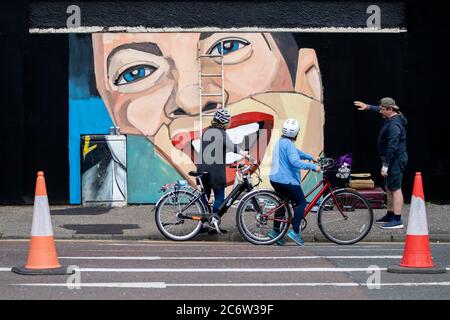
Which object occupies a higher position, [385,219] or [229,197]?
[229,197]

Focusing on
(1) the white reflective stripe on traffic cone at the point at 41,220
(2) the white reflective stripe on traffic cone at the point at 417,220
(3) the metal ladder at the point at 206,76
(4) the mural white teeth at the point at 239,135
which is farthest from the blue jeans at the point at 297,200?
(3) the metal ladder at the point at 206,76

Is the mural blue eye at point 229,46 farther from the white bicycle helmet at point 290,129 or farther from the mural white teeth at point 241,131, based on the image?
the white bicycle helmet at point 290,129

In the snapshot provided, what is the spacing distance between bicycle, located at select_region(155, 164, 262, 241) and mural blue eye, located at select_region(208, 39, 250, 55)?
4.12m

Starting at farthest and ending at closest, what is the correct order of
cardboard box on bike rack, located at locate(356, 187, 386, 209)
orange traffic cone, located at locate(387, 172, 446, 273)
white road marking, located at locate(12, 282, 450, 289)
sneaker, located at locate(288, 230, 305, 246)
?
cardboard box on bike rack, located at locate(356, 187, 386, 209), sneaker, located at locate(288, 230, 305, 246), orange traffic cone, located at locate(387, 172, 446, 273), white road marking, located at locate(12, 282, 450, 289)

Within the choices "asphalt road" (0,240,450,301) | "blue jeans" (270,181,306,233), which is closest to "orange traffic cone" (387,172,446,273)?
"asphalt road" (0,240,450,301)

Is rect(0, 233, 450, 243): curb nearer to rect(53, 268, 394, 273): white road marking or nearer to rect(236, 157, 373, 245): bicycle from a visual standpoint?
A: rect(236, 157, 373, 245): bicycle

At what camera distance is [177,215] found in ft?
43.3

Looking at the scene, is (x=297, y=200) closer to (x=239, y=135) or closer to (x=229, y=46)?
(x=239, y=135)

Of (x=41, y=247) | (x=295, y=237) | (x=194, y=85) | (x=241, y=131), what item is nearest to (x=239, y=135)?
(x=241, y=131)

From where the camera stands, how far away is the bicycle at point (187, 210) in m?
13.2

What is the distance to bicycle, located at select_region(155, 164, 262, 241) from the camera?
1316 cm

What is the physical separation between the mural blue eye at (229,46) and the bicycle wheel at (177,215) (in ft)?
14.7

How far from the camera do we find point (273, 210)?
42.0ft

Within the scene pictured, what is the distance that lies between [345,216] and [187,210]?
7.06 ft
